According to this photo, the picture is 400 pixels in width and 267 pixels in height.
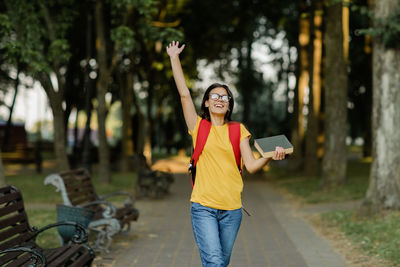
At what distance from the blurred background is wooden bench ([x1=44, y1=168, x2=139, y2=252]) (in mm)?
1560

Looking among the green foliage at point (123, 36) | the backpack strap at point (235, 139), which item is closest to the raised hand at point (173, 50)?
the backpack strap at point (235, 139)

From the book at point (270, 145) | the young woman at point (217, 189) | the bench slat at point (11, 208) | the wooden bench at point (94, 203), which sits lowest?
the wooden bench at point (94, 203)

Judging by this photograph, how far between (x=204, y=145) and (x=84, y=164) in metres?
14.5

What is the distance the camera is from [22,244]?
17.8ft

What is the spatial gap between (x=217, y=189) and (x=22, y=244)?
2.35 meters

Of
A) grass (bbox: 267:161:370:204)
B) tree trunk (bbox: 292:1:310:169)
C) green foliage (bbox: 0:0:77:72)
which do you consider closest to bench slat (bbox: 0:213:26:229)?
green foliage (bbox: 0:0:77:72)

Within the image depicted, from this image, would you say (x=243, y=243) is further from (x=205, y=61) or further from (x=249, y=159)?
(x=205, y=61)

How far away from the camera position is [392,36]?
920 centimetres

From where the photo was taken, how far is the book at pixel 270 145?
359 centimetres

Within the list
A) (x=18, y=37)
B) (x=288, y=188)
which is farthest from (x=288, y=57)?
(x=18, y=37)

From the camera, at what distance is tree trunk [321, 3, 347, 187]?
14.6 m

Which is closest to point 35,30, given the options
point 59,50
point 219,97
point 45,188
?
point 59,50

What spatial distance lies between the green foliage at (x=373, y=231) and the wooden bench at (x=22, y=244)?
11.3 ft

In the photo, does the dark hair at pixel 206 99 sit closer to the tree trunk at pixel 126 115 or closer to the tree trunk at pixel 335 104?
the tree trunk at pixel 335 104
